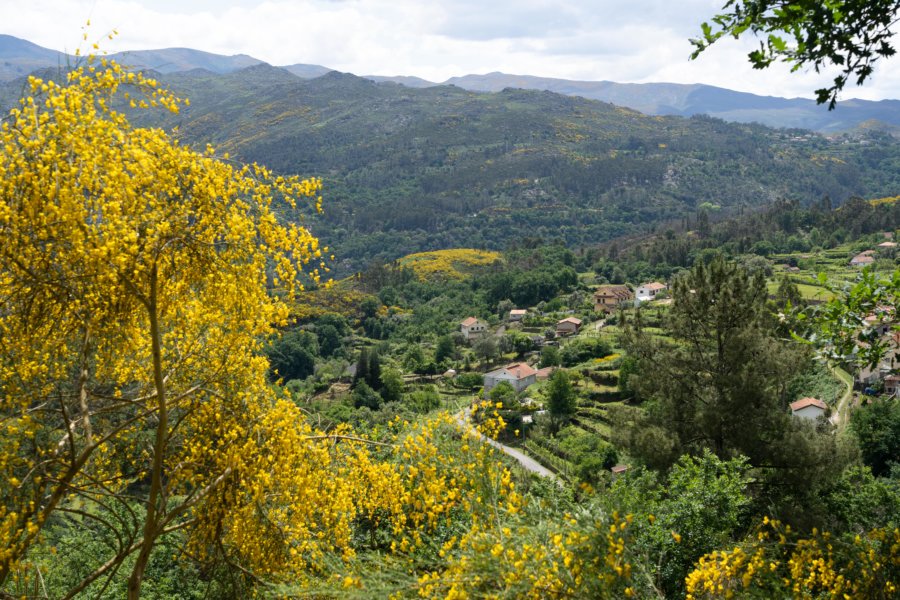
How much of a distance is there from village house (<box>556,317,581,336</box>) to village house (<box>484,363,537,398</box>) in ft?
40.4

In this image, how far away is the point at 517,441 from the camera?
38.5 meters

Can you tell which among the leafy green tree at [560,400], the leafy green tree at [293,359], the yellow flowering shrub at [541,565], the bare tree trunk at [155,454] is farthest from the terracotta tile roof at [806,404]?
the leafy green tree at [293,359]

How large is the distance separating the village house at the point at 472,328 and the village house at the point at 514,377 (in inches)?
681

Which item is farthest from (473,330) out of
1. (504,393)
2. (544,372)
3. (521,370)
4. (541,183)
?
(541,183)

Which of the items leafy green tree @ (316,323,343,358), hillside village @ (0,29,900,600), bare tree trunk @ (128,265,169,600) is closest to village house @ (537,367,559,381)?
hillside village @ (0,29,900,600)

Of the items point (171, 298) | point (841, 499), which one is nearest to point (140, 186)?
point (171, 298)

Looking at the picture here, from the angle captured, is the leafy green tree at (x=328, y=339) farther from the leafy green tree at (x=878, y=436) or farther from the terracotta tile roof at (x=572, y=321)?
the leafy green tree at (x=878, y=436)

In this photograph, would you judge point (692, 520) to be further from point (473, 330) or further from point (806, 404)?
point (473, 330)

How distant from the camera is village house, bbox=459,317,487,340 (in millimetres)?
69812

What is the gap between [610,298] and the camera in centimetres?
7212

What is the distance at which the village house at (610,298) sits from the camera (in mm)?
71356

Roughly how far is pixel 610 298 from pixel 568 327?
36.6ft

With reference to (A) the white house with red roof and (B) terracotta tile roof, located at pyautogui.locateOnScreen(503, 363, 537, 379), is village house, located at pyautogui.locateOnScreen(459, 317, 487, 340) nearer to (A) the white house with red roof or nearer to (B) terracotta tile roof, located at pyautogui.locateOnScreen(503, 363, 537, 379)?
(B) terracotta tile roof, located at pyautogui.locateOnScreen(503, 363, 537, 379)

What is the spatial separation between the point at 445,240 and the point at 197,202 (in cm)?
13392
